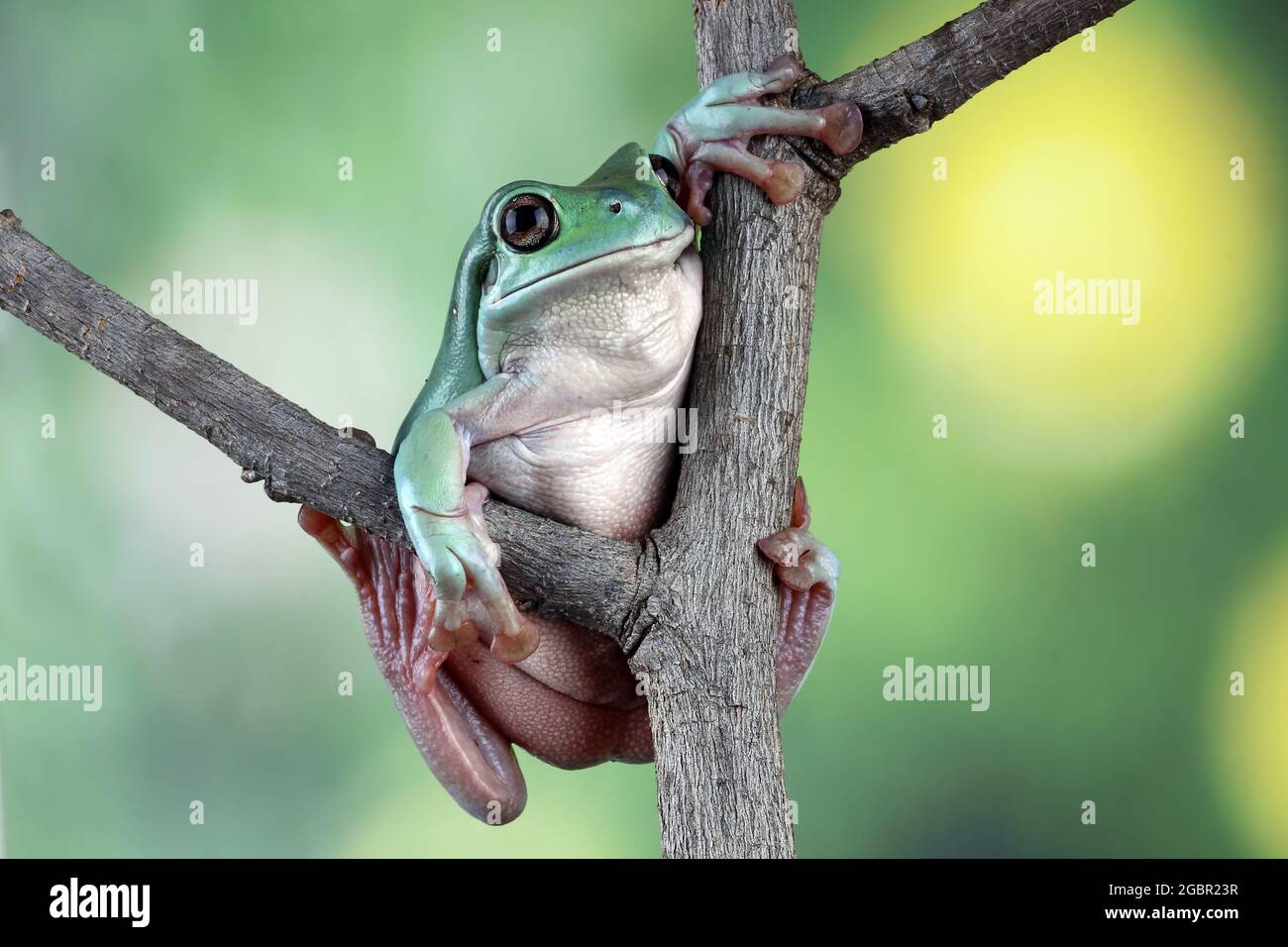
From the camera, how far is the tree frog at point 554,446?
183 cm

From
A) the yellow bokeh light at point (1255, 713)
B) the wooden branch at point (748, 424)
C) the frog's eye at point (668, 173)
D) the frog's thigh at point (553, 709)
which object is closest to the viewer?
the wooden branch at point (748, 424)

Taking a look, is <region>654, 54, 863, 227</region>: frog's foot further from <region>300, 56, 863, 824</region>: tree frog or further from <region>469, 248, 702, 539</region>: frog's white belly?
<region>469, 248, 702, 539</region>: frog's white belly

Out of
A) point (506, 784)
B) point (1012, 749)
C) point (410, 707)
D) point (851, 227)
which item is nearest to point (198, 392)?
point (410, 707)

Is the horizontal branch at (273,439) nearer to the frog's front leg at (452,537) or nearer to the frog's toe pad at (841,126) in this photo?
the frog's front leg at (452,537)

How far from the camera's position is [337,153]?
12.7 feet

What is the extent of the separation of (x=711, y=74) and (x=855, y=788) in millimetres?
2404

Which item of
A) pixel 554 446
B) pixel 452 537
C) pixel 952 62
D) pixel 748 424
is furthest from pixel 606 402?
pixel 952 62

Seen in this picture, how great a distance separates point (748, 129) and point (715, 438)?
47cm

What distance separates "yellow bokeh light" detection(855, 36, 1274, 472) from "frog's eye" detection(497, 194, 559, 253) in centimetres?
218

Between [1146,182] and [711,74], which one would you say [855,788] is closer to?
[1146,182]

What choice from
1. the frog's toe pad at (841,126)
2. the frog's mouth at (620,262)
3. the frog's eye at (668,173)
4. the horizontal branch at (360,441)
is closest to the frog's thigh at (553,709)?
the horizontal branch at (360,441)

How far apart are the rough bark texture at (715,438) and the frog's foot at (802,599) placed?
2.3 inches

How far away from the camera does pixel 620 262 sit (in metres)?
1.84

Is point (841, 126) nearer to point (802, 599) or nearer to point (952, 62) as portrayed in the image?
point (952, 62)
